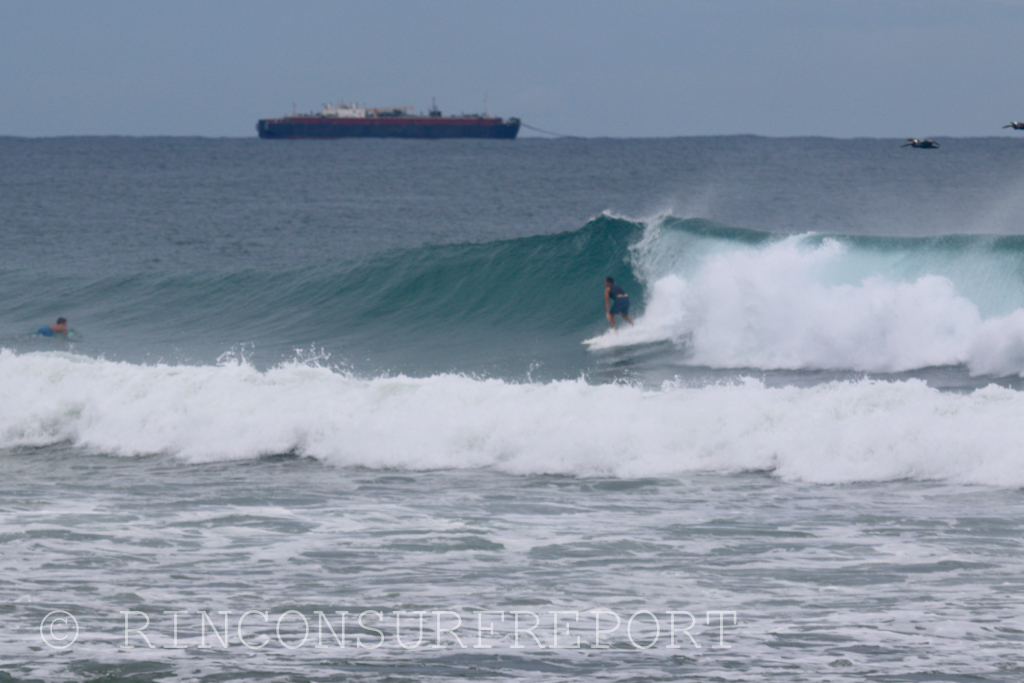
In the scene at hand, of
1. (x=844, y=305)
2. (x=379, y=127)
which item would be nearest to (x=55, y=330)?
(x=844, y=305)

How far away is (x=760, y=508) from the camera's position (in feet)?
33.9

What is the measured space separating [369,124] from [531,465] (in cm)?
14967

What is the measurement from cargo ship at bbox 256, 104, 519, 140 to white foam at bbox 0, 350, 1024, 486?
5712 inches

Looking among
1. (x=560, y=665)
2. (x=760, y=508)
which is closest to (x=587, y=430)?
(x=760, y=508)

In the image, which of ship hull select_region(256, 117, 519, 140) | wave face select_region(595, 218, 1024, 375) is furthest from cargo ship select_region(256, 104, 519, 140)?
wave face select_region(595, 218, 1024, 375)

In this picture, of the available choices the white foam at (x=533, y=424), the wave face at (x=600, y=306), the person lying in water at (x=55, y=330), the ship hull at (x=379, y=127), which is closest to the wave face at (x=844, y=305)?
the wave face at (x=600, y=306)

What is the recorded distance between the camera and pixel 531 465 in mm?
12391

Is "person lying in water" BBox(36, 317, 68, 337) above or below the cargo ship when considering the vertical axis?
below

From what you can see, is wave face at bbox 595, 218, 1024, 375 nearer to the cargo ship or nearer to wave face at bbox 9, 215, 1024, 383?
wave face at bbox 9, 215, 1024, 383

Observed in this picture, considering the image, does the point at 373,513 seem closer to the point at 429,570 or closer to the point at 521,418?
the point at 429,570

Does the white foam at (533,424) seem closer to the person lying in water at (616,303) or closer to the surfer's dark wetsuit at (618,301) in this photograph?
the person lying in water at (616,303)

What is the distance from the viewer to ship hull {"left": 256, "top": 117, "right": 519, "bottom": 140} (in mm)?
157250

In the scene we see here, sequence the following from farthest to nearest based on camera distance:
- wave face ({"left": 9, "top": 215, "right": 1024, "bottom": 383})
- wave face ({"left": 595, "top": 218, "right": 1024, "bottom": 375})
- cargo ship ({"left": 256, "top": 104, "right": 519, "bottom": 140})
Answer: cargo ship ({"left": 256, "top": 104, "right": 519, "bottom": 140}) → wave face ({"left": 9, "top": 215, "right": 1024, "bottom": 383}) → wave face ({"left": 595, "top": 218, "right": 1024, "bottom": 375})

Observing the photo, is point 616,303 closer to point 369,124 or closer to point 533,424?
point 533,424
